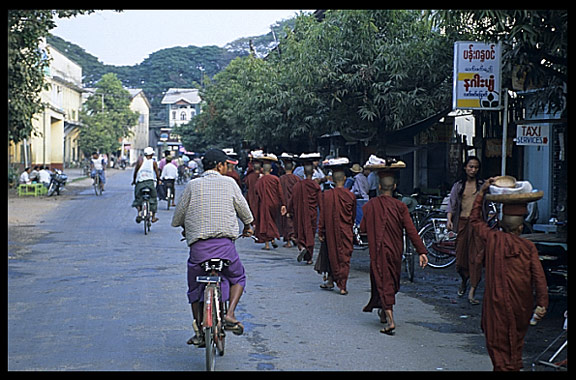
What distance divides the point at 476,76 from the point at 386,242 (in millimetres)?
3777

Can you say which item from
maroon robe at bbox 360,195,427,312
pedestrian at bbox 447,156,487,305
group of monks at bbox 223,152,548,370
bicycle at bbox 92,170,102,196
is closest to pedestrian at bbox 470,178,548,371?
group of monks at bbox 223,152,548,370

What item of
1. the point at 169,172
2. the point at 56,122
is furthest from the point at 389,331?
the point at 56,122

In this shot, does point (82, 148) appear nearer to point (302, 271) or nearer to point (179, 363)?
point (302, 271)

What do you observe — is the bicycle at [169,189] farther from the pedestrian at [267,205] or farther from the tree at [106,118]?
the tree at [106,118]

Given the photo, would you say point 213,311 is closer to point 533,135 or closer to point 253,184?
point 533,135

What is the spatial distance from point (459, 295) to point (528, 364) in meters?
3.49

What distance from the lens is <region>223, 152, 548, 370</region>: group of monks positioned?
19.5 ft

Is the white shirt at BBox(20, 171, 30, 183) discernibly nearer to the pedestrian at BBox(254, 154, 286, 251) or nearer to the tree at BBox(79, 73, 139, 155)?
the pedestrian at BBox(254, 154, 286, 251)

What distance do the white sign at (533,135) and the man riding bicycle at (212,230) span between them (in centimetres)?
533

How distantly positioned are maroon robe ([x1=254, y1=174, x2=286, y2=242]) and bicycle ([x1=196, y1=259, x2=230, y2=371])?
28.0 feet

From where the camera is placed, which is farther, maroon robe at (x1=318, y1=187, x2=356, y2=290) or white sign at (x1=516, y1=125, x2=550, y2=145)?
→ white sign at (x1=516, y1=125, x2=550, y2=145)

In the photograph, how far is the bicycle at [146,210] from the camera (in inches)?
699

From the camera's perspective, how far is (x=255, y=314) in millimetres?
9062

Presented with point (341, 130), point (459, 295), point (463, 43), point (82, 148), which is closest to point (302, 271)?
point (459, 295)
